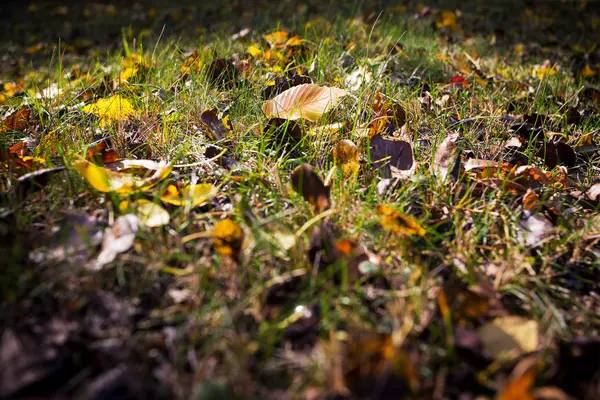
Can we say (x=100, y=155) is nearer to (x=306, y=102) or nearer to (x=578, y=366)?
(x=306, y=102)

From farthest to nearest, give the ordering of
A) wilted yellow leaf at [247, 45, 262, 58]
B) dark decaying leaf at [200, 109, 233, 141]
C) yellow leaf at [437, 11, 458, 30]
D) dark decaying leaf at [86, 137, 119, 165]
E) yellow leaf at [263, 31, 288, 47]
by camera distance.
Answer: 1. yellow leaf at [437, 11, 458, 30]
2. yellow leaf at [263, 31, 288, 47]
3. wilted yellow leaf at [247, 45, 262, 58]
4. dark decaying leaf at [200, 109, 233, 141]
5. dark decaying leaf at [86, 137, 119, 165]

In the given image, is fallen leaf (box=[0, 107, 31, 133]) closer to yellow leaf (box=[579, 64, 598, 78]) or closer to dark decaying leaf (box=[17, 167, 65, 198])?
dark decaying leaf (box=[17, 167, 65, 198])

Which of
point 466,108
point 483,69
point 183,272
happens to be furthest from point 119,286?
point 483,69

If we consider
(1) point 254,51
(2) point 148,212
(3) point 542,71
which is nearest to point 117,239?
(2) point 148,212

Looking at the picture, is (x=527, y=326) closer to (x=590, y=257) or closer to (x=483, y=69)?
(x=590, y=257)

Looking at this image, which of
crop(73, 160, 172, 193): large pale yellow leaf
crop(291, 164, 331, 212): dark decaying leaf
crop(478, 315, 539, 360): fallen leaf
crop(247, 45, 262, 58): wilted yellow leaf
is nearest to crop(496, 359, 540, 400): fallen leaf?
crop(478, 315, 539, 360): fallen leaf

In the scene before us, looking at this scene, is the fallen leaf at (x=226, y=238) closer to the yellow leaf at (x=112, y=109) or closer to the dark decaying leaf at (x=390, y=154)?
the dark decaying leaf at (x=390, y=154)

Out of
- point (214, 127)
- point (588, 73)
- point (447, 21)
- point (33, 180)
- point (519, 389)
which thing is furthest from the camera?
point (447, 21)
